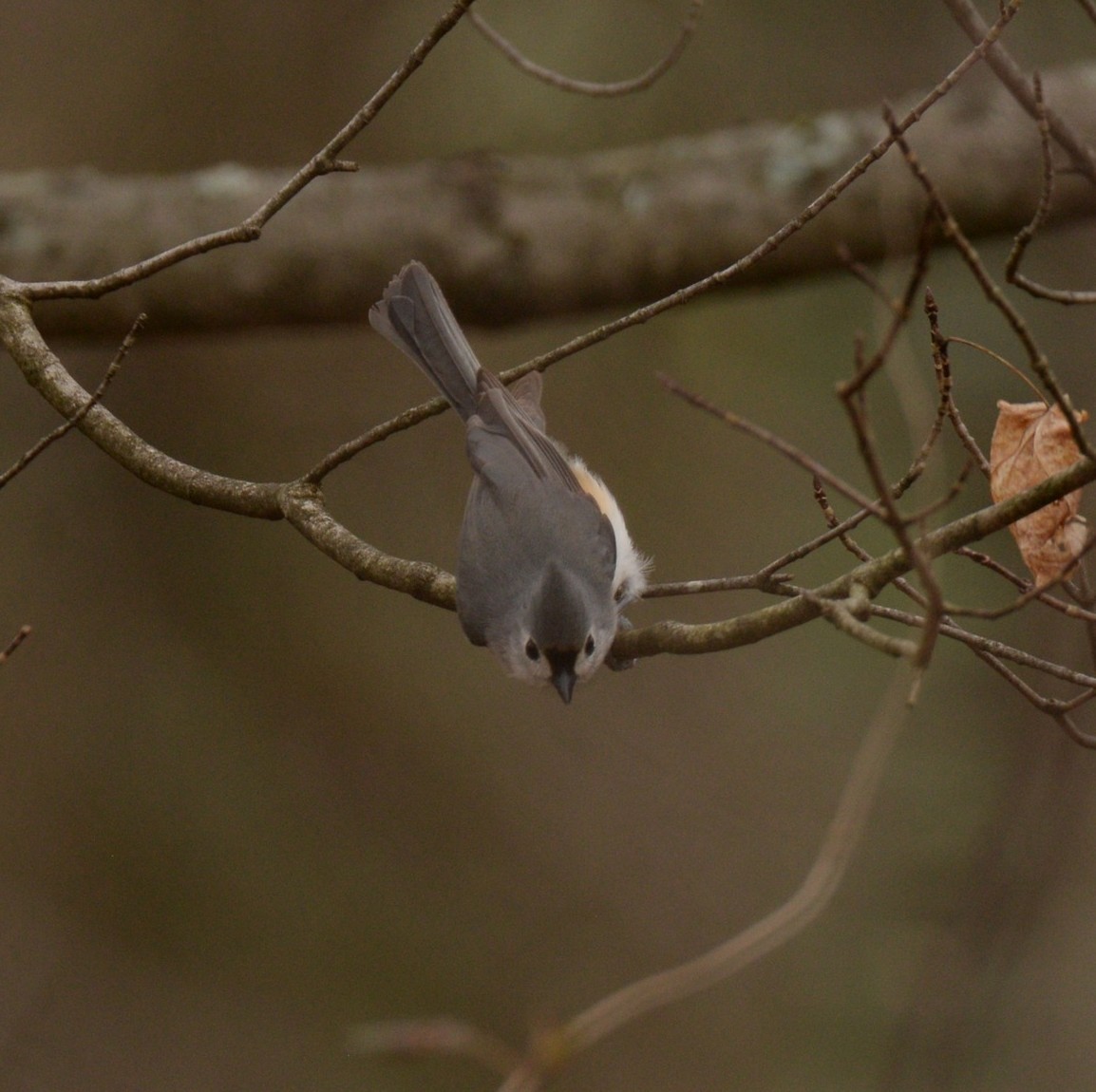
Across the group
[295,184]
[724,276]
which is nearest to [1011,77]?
[724,276]

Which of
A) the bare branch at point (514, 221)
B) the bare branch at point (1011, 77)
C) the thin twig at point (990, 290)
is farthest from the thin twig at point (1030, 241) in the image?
the bare branch at point (514, 221)

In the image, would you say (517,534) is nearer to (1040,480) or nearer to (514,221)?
(1040,480)

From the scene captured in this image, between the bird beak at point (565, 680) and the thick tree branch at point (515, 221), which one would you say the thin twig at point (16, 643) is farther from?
the thick tree branch at point (515, 221)

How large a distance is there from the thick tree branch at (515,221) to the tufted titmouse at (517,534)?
1.31m

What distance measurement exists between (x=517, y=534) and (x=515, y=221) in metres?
1.87

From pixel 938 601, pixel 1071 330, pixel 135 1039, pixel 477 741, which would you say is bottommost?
pixel 135 1039

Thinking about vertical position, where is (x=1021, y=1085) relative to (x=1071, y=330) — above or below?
below

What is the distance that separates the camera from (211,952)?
7.43 metres

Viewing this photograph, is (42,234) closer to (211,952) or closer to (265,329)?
(265,329)

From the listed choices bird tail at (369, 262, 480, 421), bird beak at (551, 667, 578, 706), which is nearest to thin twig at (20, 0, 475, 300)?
bird tail at (369, 262, 480, 421)

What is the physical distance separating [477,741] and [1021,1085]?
3276 mm

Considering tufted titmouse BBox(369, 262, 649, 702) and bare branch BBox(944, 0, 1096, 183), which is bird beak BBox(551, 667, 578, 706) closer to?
tufted titmouse BBox(369, 262, 649, 702)

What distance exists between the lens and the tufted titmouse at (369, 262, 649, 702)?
3.49 metres

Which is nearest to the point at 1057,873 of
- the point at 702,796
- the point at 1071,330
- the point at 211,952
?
the point at 702,796
